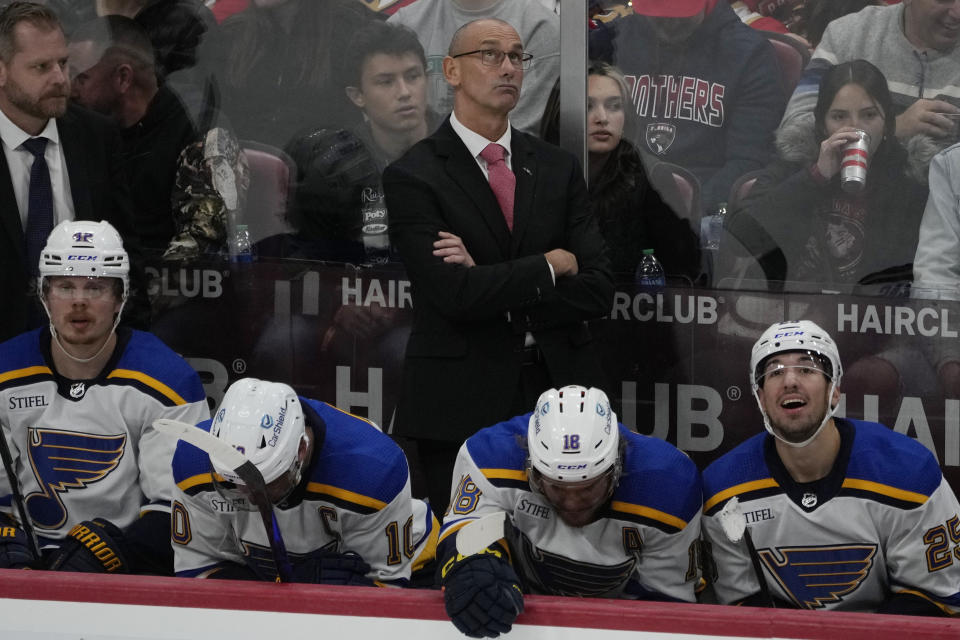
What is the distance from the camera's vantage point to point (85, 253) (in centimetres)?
356

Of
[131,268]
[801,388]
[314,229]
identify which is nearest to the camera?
[801,388]

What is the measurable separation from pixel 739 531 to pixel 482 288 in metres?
1.06

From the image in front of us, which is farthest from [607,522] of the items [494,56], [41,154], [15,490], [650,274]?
[41,154]

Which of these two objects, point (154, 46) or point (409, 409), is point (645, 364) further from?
point (154, 46)

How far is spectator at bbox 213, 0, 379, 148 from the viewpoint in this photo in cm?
440

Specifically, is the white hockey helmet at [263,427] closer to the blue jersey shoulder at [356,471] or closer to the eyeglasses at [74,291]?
the blue jersey shoulder at [356,471]

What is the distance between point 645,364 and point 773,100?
0.91 m

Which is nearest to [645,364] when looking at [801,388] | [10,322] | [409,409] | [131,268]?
[409,409]

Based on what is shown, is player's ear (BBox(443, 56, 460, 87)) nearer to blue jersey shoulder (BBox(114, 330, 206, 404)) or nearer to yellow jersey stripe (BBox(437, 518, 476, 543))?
blue jersey shoulder (BBox(114, 330, 206, 404))

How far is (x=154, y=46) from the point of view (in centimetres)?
454

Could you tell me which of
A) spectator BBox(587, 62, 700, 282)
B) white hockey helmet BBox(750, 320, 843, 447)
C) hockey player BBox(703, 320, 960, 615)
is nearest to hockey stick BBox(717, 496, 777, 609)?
hockey player BBox(703, 320, 960, 615)

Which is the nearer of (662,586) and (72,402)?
(662,586)

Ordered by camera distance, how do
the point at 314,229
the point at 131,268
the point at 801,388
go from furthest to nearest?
the point at 314,229
the point at 131,268
the point at 801,388

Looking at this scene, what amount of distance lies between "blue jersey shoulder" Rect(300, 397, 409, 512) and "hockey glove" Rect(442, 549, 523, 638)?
60cm
